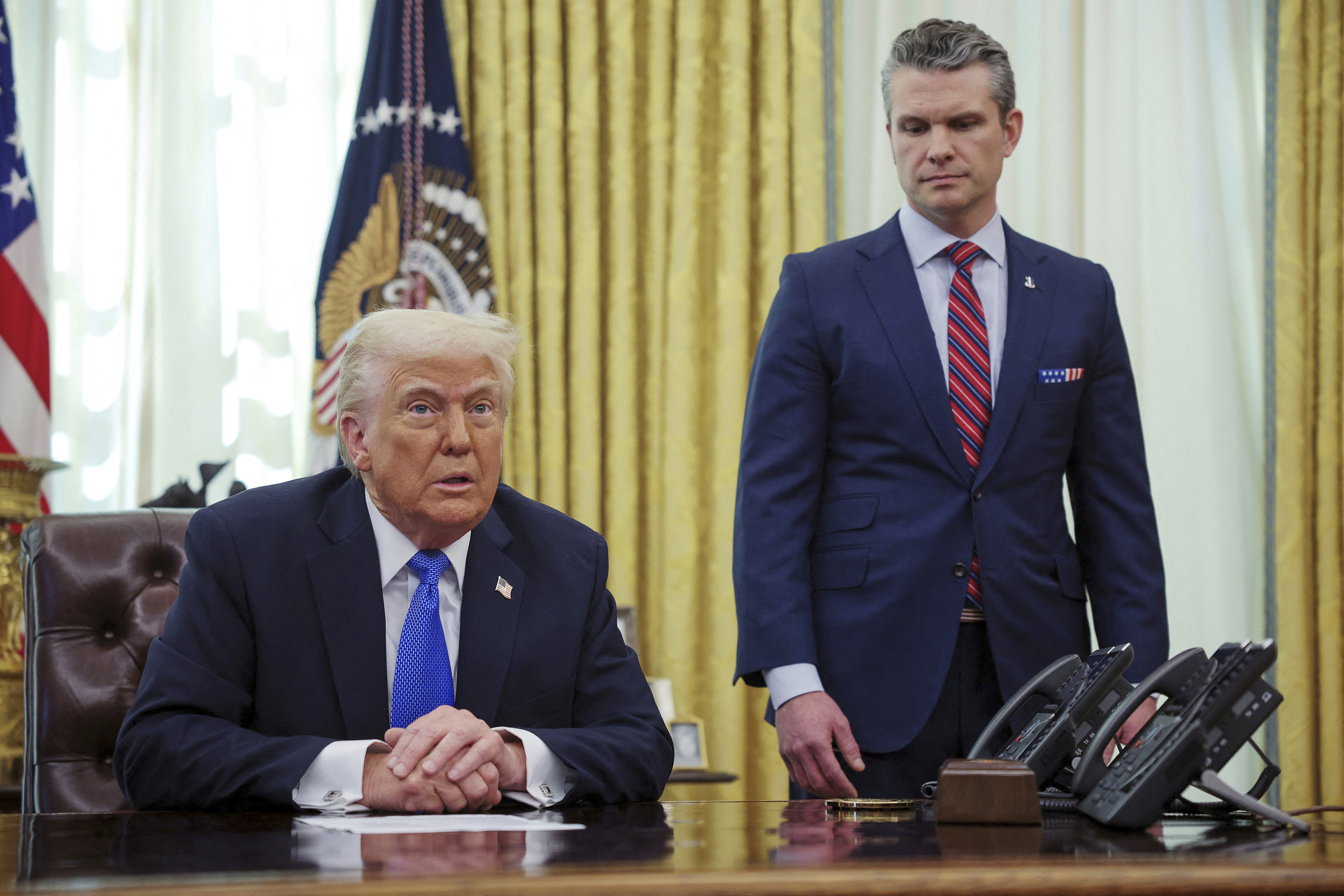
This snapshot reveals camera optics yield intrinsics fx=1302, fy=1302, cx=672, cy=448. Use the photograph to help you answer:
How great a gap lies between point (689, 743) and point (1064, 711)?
6.85 ft

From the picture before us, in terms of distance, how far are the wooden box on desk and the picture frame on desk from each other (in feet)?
7.02

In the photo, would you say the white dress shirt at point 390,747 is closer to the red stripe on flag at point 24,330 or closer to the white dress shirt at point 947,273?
the white dress shirt at point 947,273

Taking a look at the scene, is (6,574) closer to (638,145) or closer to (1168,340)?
(638,145)

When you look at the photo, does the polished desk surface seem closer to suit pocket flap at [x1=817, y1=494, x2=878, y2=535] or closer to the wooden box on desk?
the wooden box on desk

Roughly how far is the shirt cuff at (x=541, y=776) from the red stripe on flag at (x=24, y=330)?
243 centimetres

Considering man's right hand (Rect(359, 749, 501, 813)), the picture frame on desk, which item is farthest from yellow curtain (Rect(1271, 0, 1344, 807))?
man's right hand (Rect(359, 749, 501, 813))

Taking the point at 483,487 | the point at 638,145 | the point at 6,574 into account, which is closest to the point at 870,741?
the point at 483,487

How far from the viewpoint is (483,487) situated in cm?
166

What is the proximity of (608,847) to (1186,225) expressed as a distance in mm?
3451

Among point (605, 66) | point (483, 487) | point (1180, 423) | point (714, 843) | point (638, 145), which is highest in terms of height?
point (605, 66)

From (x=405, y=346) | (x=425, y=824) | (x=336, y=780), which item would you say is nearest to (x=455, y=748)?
(x=336, y=780)

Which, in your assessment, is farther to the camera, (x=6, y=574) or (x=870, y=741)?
(x=6, y=574)

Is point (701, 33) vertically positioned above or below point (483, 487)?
above

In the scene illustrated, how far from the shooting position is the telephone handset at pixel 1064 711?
1.21 metres
